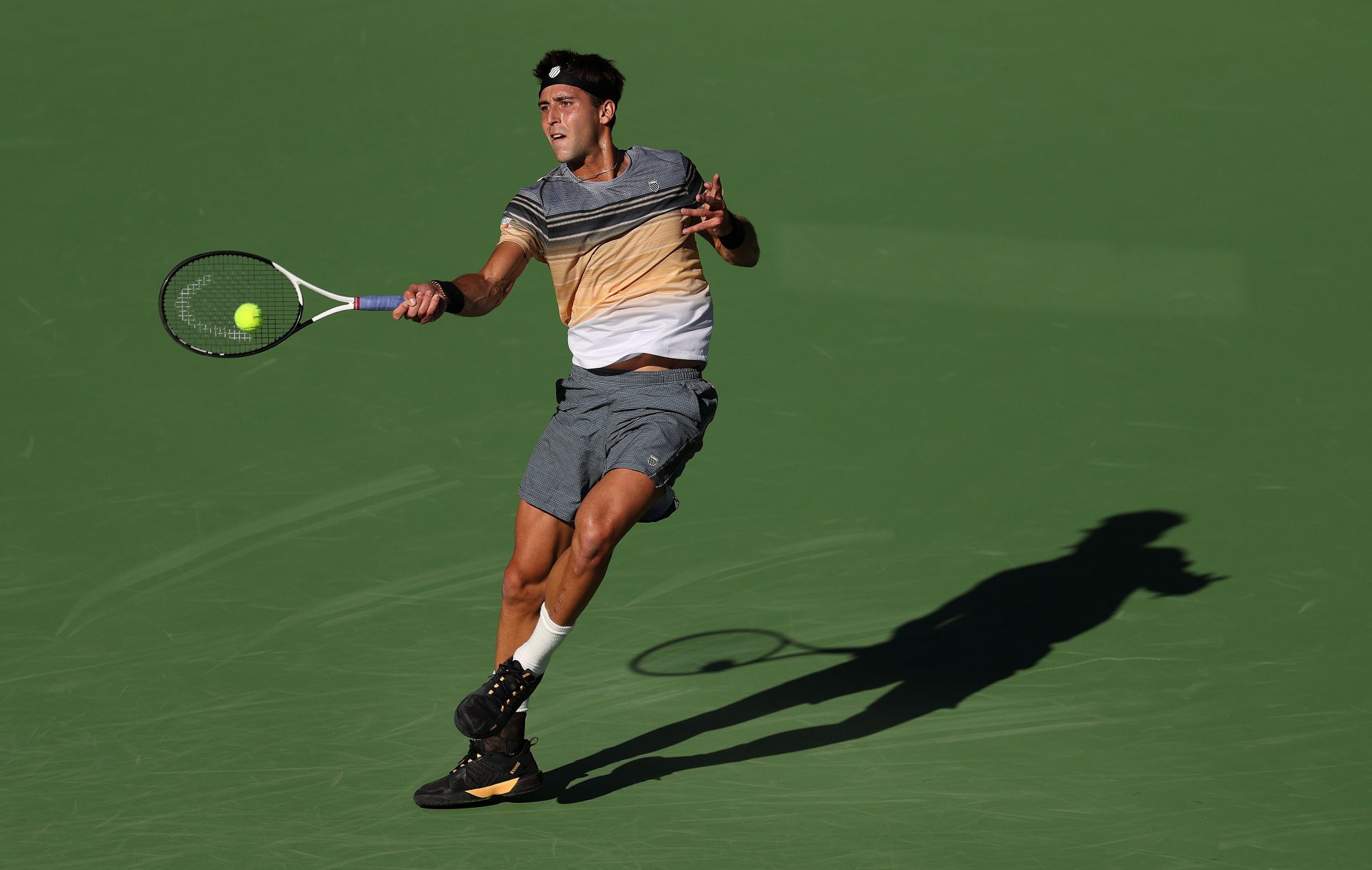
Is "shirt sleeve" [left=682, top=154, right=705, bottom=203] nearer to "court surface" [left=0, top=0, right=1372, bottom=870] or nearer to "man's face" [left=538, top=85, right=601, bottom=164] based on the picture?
"man's face" [left=538, top=85, right=601, bottom=164]

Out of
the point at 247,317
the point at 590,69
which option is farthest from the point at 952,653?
the point at 247,317

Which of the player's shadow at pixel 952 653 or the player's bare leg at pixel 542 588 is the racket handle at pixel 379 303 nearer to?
the player's bare leg at pixel 542 588

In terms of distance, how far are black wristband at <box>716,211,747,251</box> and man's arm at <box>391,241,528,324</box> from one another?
2.09 feet

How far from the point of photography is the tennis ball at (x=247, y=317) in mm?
5738

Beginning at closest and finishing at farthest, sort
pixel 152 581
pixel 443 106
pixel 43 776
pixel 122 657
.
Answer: pixel 43 776, pixel 122 657, pixel 152 581, pixel 443 106

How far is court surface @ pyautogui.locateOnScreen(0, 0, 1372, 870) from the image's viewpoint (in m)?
5.30

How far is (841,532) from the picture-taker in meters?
7.45

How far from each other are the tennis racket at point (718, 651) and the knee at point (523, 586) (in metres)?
0.95

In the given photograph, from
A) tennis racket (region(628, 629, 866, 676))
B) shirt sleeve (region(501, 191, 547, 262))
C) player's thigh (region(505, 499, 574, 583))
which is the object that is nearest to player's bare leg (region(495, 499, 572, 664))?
player's thigh (region(505, 499, 574, 583))

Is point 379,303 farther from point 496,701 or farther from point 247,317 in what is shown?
point 496,701

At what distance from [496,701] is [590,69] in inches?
79.1

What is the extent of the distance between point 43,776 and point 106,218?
494cm

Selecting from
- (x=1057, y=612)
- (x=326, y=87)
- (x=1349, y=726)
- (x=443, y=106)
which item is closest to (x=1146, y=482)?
(x=1057, y=612)

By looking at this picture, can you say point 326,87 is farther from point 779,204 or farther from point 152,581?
point 152,581
